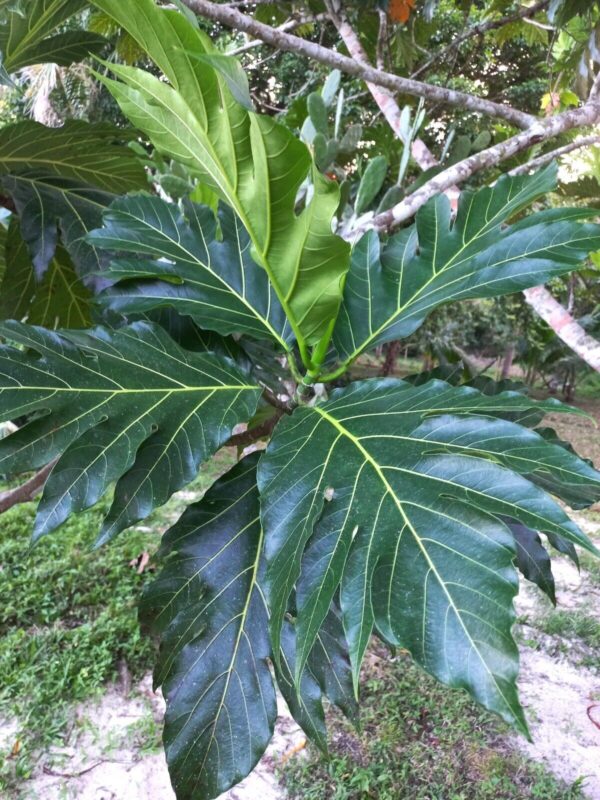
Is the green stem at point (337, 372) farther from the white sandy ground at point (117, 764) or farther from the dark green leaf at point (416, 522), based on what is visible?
the white sandy ground at point (117, 764)

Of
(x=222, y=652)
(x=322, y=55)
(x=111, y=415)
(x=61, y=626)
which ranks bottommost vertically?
(x=61, y=626)

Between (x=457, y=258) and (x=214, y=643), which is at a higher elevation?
(x=457, y=258)

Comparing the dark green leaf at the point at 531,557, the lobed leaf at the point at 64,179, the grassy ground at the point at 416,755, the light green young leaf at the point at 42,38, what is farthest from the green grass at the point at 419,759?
the light green young leaf at the point at 42,38

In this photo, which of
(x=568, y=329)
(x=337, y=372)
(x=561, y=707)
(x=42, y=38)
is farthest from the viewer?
(x=561, y=707)

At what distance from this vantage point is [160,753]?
1793 mm

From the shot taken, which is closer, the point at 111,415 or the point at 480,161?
the point at 111,415

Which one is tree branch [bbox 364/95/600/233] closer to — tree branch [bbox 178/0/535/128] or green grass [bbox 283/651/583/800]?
tree branch [bbox 178/0/535/128]

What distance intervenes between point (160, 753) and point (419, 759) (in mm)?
816

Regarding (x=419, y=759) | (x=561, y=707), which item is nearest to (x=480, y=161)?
(x=419, y=759)

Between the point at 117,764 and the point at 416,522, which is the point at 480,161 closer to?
the point at 416,522

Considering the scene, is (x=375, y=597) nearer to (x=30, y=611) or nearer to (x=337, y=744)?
(x=337, y=744)

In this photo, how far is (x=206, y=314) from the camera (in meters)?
0.65

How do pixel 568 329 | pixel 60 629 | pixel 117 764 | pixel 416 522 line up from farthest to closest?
pixel 60 629 < pixel 117 764 < pixel 568 329 < pixel 416 522

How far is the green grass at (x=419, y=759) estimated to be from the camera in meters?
1.67
